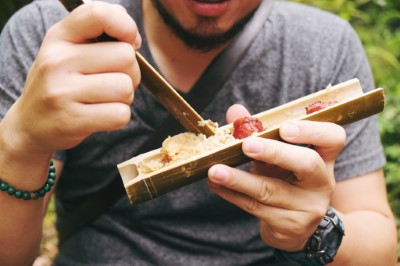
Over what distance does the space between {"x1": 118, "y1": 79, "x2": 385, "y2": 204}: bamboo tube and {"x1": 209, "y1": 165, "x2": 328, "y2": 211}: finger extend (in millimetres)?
48

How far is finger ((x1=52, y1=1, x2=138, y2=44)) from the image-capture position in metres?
1.05

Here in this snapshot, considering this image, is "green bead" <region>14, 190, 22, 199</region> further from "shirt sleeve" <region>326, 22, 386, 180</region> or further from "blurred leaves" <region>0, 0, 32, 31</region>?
"blurred leaves" <region>0, 0, 32, 31</region>

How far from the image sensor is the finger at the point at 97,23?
1052mm

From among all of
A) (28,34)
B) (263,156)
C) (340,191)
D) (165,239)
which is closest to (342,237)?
(340,191)

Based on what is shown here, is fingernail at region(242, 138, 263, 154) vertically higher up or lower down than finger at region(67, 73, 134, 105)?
lower down

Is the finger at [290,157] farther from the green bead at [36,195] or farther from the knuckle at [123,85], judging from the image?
the green bead at [36,195]

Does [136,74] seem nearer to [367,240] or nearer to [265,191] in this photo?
[265,191]

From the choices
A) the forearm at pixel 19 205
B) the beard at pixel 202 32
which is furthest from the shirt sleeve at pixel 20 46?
the beard at pixel 202 32

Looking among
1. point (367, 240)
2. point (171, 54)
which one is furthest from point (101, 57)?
point (367, 240)

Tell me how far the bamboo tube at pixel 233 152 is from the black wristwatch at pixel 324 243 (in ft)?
1.29

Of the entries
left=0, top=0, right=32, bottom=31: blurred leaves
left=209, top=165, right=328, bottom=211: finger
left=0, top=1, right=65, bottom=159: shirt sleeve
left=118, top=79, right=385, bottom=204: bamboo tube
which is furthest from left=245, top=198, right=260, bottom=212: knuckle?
left=0, top=0, right=32, bottom=31: blurred leaves

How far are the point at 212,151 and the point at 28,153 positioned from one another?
1.77 ft

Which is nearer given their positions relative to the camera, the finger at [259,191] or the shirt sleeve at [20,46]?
the finger at [259,191]

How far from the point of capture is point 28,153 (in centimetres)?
134
